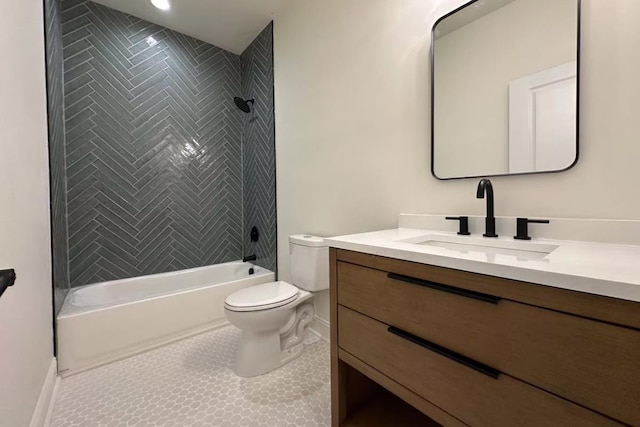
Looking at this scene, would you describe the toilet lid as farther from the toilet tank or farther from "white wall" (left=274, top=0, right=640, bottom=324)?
"white wall" (left=274, top=0, right=640, bottom=324)

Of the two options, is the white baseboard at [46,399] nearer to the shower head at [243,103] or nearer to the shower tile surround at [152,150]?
the shower tile surround at [152,150]

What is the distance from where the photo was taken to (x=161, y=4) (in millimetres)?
2217

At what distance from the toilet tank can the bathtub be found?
2.61 ft

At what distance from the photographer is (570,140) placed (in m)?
0.93

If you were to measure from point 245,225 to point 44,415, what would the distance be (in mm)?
2075

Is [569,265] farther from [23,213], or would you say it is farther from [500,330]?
[23,213]

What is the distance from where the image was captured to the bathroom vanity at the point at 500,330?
0.49m

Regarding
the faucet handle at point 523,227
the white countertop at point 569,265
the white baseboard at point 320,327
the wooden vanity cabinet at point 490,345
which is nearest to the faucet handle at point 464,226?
the faucet handle at point 523,227

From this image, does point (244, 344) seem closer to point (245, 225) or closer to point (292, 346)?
point (292, 346)

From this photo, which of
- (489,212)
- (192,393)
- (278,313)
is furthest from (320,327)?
(489,212)

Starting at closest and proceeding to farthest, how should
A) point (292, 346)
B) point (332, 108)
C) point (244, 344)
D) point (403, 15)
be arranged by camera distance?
point (403, 15)
point (244, 344)
point (292, 346)
point (332, 108)

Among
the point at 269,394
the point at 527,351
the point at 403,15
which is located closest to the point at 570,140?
the point at 527,351

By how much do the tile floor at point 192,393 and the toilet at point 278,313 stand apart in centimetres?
8

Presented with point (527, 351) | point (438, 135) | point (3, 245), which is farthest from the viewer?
point (438, 135)
